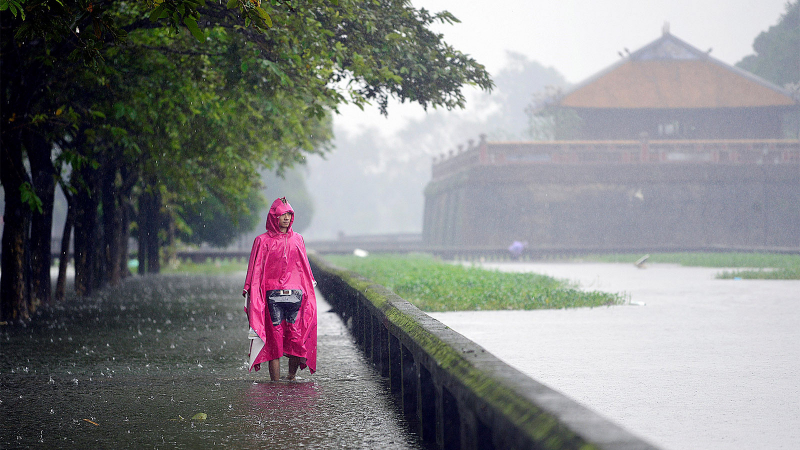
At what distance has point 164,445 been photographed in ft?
18.2

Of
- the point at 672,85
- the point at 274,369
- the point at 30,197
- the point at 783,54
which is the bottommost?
the point at 274,369

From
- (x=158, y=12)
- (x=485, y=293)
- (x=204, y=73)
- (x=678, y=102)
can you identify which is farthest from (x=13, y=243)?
(x=678, y=102)

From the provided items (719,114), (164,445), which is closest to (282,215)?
(164,445)

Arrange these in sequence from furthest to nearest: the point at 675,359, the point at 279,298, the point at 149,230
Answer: the point at 149,230
the point at 675,359
the point at 279,298

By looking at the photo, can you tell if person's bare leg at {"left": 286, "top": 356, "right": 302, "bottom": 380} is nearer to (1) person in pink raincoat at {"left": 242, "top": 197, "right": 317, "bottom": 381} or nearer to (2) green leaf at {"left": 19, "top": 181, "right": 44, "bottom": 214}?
(1) person in pink raincoat at {"left": 242, "top": 197, "right": 317, "bottom": 381}

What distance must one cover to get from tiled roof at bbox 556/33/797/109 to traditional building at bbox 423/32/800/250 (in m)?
0.07

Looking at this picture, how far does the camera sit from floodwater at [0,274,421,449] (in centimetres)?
573

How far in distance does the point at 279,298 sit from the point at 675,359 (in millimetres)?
4349

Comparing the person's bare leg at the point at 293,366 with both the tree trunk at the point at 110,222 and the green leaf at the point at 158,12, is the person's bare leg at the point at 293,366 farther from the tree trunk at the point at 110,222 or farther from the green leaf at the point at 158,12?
the tree trunk at the point at 110,222

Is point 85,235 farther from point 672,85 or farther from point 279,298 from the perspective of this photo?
point 672,85

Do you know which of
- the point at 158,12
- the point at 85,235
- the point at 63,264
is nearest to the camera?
the point at 158,12

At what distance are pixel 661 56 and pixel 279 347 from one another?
153 ft

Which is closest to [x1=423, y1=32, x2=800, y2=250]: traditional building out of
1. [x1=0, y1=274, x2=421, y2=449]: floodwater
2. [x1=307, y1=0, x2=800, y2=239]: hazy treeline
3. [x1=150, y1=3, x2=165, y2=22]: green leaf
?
[x1=0, y1=274, x2=421, y2=449]: floodwater

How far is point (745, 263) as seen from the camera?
29.4 meters
